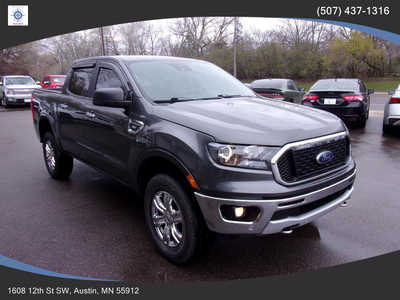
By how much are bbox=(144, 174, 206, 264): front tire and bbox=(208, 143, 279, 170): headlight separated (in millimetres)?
493

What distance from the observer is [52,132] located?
18.1 ft

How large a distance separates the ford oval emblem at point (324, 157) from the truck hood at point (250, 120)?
169 mm

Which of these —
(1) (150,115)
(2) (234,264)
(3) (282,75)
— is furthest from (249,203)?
(3) (282,75)

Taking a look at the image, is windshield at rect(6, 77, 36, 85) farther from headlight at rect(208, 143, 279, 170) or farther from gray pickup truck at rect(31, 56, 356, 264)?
headlight at rect(208, 143, 279, 170)

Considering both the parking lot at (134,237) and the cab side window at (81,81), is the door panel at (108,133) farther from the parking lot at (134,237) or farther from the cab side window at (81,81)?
the parking lot at (134,237)

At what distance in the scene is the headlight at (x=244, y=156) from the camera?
264 centimetres

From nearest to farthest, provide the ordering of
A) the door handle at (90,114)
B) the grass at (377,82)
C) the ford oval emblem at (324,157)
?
the ford oval emblem at (324,157) < the door handle at (90,114) < the grass at (377,82)

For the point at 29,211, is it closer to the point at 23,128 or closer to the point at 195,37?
the point at 23,128

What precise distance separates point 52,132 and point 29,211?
1532 mm

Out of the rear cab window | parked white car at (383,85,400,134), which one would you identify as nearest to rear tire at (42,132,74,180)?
the rear cab window

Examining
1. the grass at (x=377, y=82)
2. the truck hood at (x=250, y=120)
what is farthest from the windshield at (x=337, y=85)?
the grass at (x=377, y=82)

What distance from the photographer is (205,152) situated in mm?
2688

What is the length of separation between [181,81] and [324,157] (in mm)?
1847

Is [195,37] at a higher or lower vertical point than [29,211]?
higher
